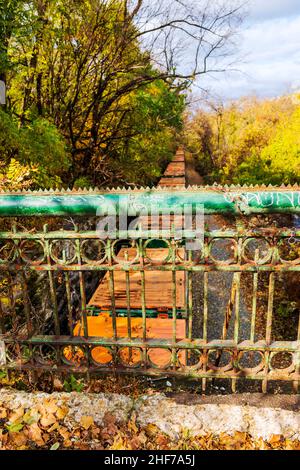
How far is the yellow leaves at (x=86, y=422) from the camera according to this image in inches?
83.1

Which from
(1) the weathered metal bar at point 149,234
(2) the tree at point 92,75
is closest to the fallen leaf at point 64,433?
(1) the weathered metal bar at point 149,234

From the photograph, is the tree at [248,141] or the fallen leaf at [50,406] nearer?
the fallen leaf at [50,406]

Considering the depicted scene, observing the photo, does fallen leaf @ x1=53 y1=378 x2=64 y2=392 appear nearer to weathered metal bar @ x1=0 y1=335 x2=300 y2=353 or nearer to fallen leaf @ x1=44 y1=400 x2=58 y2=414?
fallen leaf @ x1=44 y1=400 x2=58 y2=414

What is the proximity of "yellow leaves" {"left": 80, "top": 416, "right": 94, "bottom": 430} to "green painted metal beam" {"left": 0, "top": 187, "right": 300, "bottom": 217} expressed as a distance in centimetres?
121

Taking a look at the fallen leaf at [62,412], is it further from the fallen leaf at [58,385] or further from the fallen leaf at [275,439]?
the fallen leaf at [275,439]

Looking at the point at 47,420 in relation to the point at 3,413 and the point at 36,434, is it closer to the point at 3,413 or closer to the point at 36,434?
the point at 36,434

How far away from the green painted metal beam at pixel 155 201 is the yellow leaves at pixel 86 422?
1.21 meters

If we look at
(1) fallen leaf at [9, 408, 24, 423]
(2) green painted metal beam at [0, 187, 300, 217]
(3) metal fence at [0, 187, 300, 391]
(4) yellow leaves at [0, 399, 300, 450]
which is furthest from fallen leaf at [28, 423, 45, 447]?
(2) green painted metal beam at [0, 187, 300, 217]

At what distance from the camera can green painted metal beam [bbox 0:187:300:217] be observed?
6.37ft

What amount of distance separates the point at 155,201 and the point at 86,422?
1356mm

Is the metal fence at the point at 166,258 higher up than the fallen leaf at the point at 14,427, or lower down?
higher up

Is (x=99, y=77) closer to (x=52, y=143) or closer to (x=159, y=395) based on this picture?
(x=52, y=143)

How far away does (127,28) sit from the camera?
1167 centimetres

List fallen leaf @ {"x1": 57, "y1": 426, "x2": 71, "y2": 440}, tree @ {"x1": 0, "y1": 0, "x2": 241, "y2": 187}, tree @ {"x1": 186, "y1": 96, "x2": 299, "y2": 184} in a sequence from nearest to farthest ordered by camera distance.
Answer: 1. fallen leaf @ {"x1": 57, "y1": 426, "x2": 71, "y2": 440}
2. tree @ {"x1": 0, "y1": 0, "x2": 241, "y2": 187}
3. tree @ {"x1": 186, "y1": 96, "x2": 299, "y2": 184}
